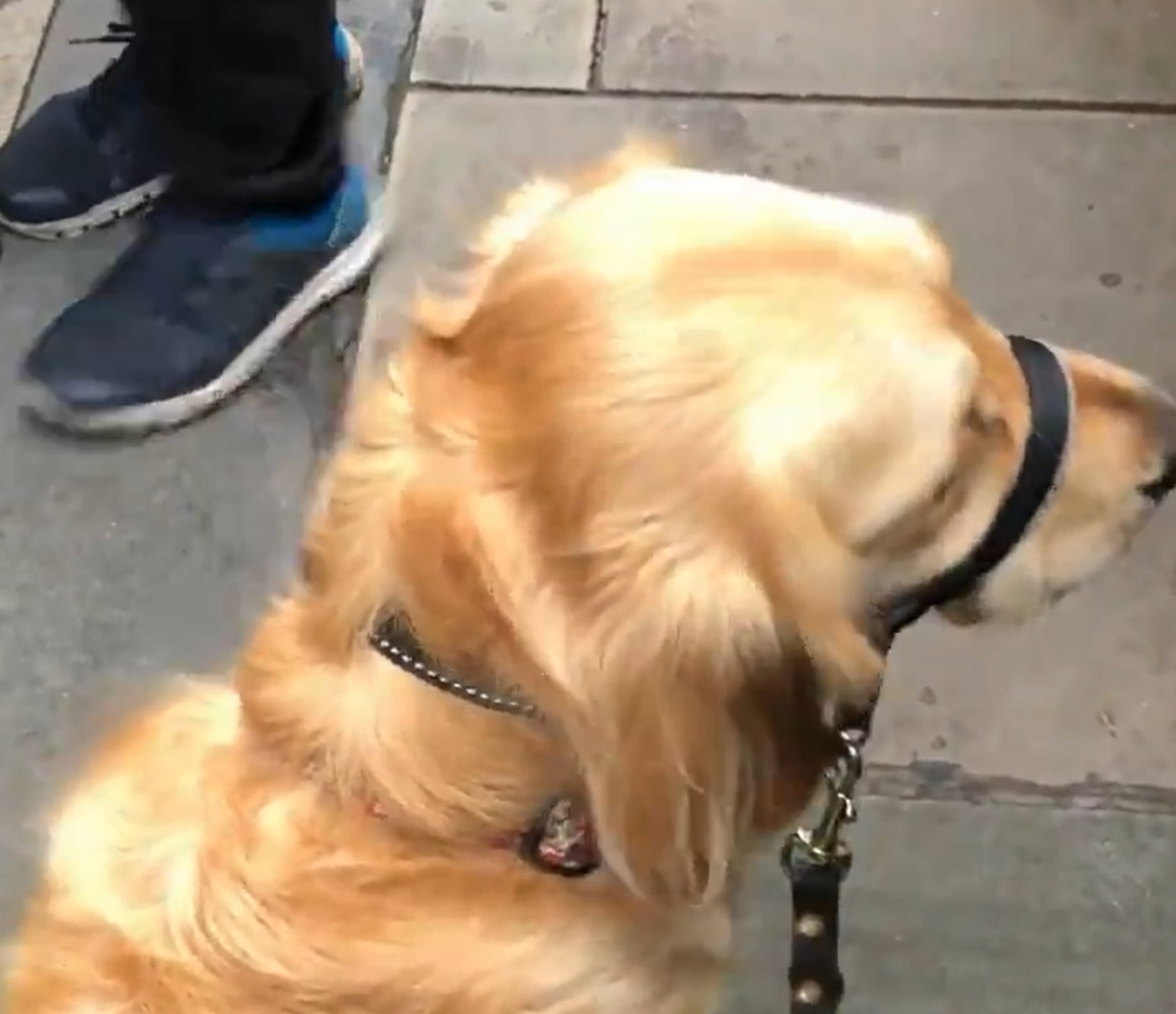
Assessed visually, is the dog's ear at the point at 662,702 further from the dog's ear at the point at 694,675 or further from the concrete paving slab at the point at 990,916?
the concrete paving slab at the point at 990,916

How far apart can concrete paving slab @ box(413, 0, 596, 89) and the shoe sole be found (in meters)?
0.36

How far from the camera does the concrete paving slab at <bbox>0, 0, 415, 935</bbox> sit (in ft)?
7.32

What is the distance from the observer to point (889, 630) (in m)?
1.41

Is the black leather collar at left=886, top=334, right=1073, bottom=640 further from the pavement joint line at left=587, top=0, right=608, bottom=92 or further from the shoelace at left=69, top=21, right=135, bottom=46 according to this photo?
the shoelace at left=69, top=21, right=135, bottom=46

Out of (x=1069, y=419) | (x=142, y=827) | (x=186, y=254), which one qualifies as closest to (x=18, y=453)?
(x=186, y=254)

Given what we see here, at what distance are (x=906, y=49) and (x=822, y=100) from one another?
0.16 m

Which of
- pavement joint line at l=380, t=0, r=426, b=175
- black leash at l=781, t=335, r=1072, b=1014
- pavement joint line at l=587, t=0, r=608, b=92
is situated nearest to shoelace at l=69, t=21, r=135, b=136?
pavement joint line at l=380, t=0, r=426, b=175

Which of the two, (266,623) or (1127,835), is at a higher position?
(266,623)

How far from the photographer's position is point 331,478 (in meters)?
1.38

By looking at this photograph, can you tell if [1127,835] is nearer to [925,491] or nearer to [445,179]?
[925,491]

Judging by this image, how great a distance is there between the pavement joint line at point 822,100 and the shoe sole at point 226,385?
13.0 inches

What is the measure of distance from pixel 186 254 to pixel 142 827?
4.14ft

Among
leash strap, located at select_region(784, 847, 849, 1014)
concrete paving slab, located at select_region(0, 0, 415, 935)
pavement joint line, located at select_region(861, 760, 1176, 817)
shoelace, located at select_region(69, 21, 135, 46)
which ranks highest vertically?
leash strap, located at select_region(784, 847, 849, 1014)

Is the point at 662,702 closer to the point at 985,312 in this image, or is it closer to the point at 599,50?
the point at 985,312
